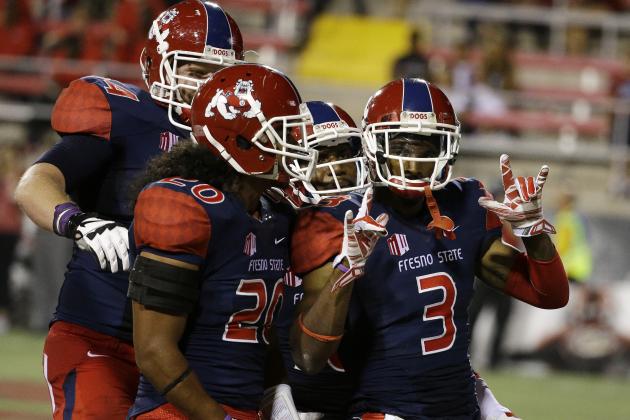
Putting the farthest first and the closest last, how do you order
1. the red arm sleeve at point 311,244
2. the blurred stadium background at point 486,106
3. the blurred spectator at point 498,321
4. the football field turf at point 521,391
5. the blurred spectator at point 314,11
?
the blurred spectator at point 314,11
the blurred spectator at point 498,321
the blurred stadium background at point 486,106
the football field turf at point 521,391
the red arm sleeve at point 311,244

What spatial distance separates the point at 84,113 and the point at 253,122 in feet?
2.99

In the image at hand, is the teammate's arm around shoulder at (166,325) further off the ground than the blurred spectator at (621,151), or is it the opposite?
the teammate's arm around shoulder at (166,325)

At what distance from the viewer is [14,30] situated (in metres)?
13.3

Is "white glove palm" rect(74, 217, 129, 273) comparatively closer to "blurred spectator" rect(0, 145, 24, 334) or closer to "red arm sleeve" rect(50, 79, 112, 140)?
"red arm sleeve" rect(50, 79, 112, 140)

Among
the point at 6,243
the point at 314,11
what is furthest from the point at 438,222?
the point at 314,11

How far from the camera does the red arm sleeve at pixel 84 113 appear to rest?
3.80 metres

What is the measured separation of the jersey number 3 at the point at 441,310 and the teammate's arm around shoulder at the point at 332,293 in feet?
1.12

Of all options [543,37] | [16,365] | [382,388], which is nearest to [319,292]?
[382,388]

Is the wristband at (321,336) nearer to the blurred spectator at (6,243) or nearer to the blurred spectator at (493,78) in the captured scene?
the blurred spectator at (6,243)

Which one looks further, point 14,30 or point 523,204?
point 14,30

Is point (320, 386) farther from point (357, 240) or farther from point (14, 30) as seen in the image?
point (14, 30)

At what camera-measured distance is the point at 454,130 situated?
3709mm

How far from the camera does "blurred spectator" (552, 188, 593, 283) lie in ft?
32.9

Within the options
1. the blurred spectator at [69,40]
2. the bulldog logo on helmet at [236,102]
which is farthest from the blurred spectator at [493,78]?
the bulldog logo on helmet at [236,102]
